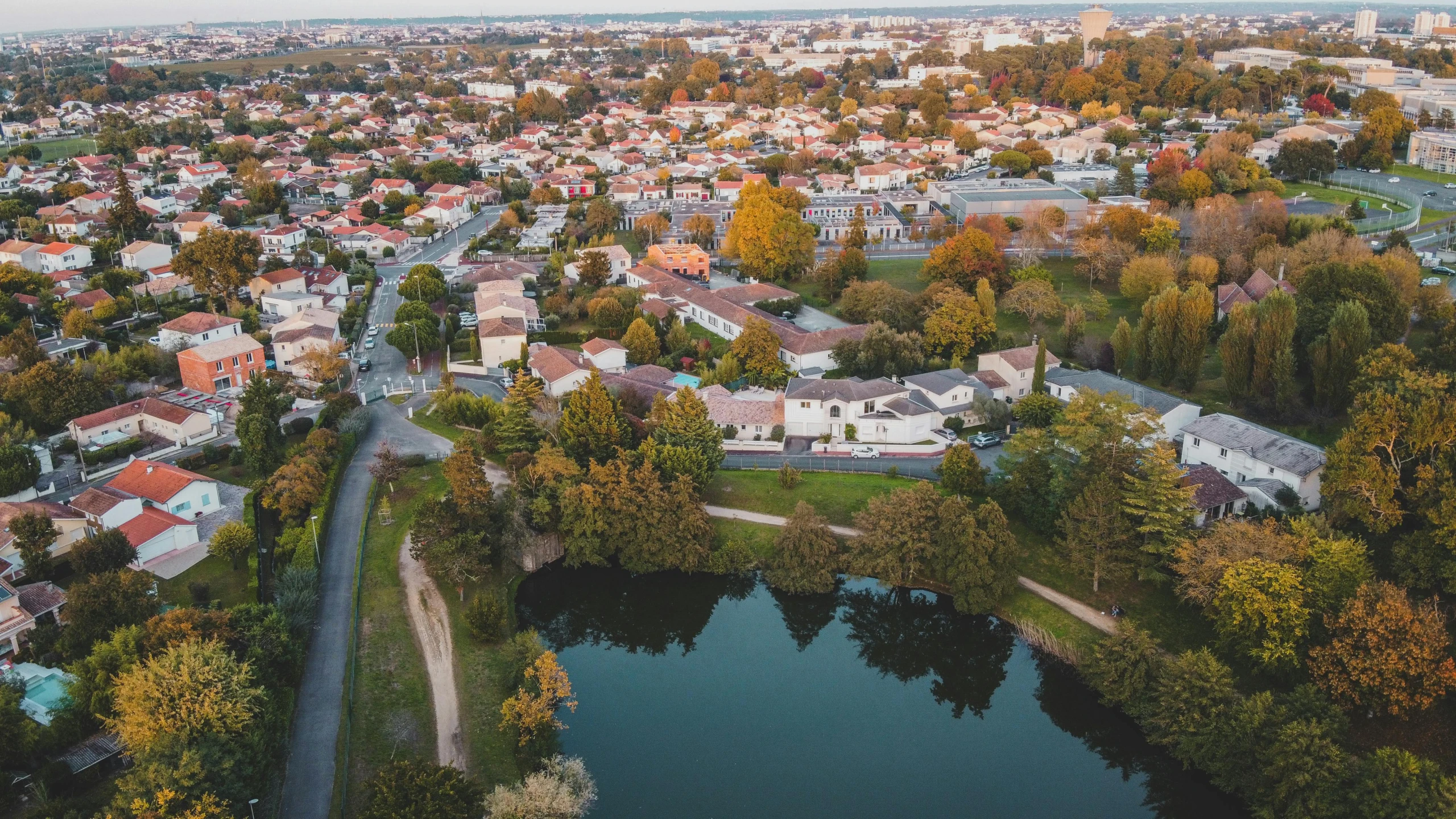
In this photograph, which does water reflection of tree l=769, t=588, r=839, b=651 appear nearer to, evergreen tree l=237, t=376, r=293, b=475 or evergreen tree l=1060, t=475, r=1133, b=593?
evergreen tree l=1060, t=475, r=1133, b=593

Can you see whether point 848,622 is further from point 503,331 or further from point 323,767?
point 503,331

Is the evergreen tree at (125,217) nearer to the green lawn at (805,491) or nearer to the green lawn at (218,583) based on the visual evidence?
the green lawn at (218,583)

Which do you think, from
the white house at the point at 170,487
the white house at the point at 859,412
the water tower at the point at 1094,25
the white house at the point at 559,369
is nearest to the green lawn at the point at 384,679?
the white house at the point at 170,487

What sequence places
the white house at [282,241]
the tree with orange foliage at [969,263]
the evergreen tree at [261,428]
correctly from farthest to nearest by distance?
the white house at [282,241] → the tree with orange foliage at [969,263] → the evergreen tree at [261,428]

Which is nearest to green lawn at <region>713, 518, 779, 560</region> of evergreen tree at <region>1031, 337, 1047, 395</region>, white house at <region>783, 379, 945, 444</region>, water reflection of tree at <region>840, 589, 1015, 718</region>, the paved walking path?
the paved walking path

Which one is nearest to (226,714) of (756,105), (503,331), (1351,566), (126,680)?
(126,680)
